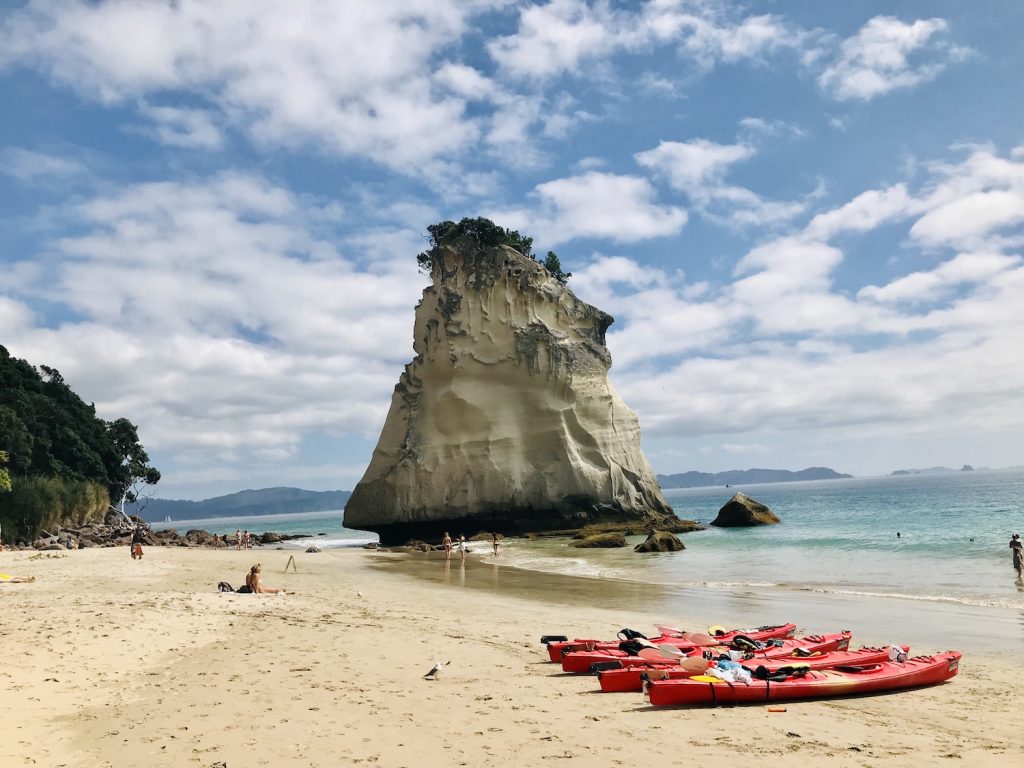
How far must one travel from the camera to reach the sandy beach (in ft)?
16.3

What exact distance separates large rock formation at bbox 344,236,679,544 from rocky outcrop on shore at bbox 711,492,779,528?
4677mm

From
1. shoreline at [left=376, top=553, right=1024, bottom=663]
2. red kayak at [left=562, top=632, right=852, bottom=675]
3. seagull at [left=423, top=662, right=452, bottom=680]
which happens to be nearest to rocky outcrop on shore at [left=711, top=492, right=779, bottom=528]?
shoreline at [left=376, top=553, right=1024, bottom=663]

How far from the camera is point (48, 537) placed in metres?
32.4

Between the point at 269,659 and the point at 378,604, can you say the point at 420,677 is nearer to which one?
the point at 269,659

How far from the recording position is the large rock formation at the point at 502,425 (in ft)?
128

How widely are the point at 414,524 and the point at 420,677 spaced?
112 ft

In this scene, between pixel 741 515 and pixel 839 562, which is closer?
pixel 839 562

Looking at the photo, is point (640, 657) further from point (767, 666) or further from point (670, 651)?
point (767, 666)

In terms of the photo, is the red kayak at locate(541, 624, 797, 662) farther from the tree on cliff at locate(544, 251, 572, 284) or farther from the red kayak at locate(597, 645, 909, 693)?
the tree on cliff at locate(544, 251, 572, 284)

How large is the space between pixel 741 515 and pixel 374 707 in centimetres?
4178

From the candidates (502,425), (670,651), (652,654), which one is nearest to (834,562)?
(670,651)

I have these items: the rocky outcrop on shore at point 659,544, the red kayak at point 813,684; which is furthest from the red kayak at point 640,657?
the rocky outcrop on shore at point 659,544

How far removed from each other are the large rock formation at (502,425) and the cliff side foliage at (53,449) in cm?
1601

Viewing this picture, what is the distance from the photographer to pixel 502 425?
40.2 m
